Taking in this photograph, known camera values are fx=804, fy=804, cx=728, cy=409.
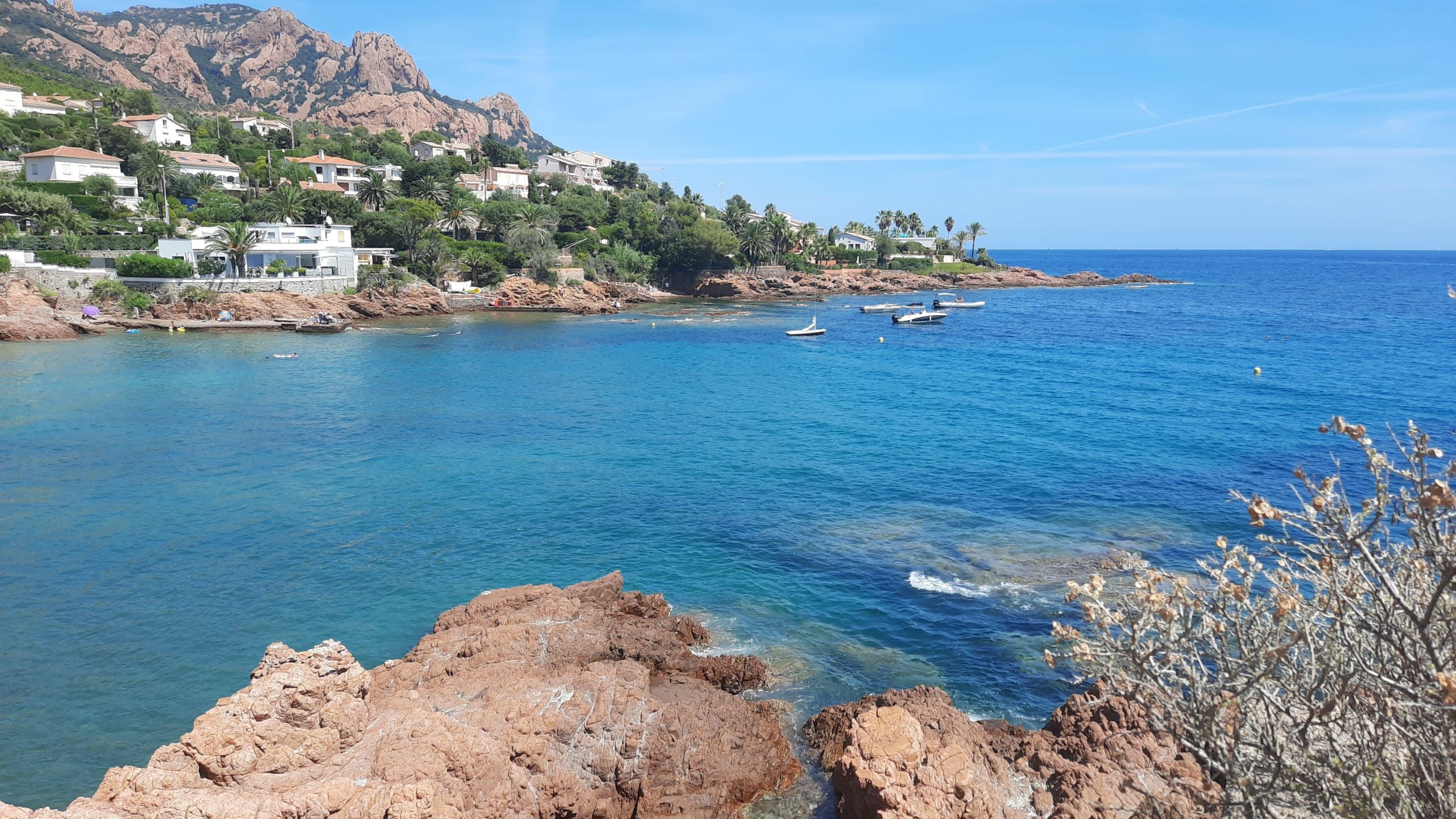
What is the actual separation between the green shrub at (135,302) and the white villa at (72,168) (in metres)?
26.4

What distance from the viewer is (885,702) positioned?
1533 centimetres

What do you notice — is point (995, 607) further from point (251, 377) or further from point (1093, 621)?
point (251, 377)

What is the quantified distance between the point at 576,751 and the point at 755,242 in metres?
116

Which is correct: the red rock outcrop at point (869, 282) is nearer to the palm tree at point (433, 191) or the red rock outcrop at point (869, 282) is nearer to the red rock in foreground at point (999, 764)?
the palm tree at point (433, 191)

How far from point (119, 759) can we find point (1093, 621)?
56.2ft

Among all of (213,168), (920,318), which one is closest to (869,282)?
(920,318)

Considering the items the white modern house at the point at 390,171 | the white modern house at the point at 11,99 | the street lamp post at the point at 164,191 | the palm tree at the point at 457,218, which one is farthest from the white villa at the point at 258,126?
the palm tree at the point at 457,218

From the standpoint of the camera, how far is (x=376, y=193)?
101 meters

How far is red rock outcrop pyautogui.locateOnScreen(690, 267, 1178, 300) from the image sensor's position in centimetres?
11975

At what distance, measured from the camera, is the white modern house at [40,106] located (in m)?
112

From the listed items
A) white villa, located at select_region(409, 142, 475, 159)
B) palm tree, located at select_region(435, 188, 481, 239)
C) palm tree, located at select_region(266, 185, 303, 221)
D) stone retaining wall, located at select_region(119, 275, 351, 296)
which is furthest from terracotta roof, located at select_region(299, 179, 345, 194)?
white villa, located at select_region(409, 142, 475, 159)

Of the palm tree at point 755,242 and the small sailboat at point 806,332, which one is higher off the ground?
the palm tree at point 755,242

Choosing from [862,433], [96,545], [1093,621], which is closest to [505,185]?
[862,433]

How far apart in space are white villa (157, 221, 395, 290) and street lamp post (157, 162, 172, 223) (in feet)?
34.7
